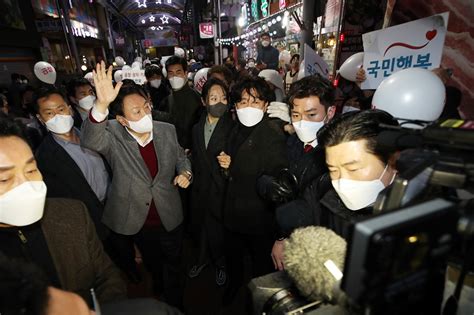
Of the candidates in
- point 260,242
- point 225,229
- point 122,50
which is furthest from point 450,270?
point 122,50

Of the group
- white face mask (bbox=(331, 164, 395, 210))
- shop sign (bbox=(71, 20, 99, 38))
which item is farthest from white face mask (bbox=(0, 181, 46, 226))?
shop sign (bbox=(71, 20, 99, 38))

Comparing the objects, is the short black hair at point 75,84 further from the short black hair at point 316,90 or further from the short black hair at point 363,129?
the short black hair at point 363,129

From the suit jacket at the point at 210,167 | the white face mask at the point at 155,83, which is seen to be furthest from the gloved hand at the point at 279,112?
the white face mask at the point at 155,83

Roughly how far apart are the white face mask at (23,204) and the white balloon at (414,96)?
2.30 meters

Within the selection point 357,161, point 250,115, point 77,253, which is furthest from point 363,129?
point 77,253

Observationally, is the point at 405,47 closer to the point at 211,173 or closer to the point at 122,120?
the point at 211,173

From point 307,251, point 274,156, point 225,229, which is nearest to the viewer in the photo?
point 307,251

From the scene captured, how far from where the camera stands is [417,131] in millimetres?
710

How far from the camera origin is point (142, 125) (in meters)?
2.20

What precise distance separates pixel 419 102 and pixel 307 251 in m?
1.81

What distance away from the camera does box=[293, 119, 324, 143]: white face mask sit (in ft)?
6.77

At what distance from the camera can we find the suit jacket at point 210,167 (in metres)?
2.65

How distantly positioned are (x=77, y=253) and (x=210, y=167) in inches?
57.1

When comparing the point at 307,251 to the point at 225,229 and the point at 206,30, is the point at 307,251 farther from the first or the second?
the point at 206,30
